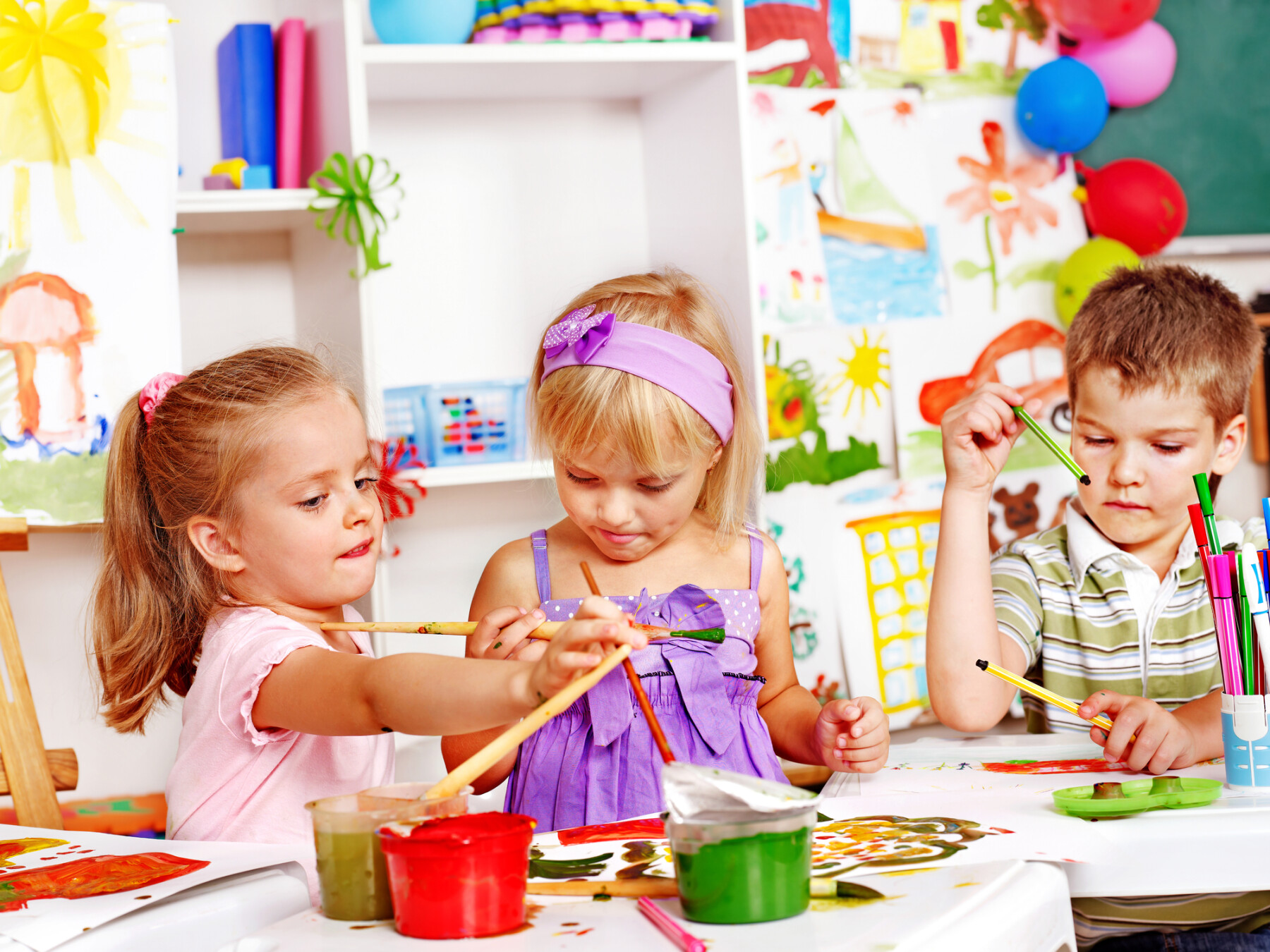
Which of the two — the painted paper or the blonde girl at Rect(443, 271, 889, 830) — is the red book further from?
the painted paper

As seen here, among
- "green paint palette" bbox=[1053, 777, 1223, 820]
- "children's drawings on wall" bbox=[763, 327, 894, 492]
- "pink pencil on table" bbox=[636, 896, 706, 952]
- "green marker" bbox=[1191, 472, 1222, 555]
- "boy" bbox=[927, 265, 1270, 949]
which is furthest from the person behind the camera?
"children's drawings on wall" bbox=[763, 327, 894, 492]

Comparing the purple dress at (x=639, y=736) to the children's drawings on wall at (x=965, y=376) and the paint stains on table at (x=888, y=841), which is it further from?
the children's drawings on wall at (x=965, y=376)

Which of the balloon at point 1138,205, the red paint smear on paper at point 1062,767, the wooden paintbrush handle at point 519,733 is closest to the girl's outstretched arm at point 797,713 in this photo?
the red paint smear on paper at point 1062,767

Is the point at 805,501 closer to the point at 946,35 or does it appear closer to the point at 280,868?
the point at 946,35

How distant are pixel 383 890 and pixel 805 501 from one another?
4.51 feet

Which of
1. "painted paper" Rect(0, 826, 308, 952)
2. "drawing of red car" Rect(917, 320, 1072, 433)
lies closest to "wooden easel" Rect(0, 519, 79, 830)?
"painted paper" Rect(0, 826, 308, 952)

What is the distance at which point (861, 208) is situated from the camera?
2049 mm

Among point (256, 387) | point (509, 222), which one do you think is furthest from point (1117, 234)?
point (256, 387)

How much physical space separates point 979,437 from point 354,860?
0.76 metres

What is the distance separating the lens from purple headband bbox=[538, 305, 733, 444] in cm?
123

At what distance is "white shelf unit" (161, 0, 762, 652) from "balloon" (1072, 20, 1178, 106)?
2.43 feet

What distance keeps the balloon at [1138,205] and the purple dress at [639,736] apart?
120 centimetres

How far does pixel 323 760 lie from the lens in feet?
3.74

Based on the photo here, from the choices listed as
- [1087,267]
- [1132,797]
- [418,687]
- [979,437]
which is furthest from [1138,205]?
[418,687]
